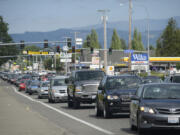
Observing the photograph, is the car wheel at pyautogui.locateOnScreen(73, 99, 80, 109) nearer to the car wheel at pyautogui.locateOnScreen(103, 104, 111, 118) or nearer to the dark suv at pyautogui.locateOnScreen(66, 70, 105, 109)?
the dark suv at pyautogui.locateOnScreen(66, 70, 105, 109)

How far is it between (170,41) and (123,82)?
110 m

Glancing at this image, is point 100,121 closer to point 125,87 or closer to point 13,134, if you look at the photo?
point 125,87

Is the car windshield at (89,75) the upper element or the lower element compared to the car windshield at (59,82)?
upper

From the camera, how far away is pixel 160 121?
14852 mm

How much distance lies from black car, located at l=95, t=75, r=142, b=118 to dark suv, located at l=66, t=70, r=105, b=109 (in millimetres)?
6257

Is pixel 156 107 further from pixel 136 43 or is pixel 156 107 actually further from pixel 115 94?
pixel 136 43

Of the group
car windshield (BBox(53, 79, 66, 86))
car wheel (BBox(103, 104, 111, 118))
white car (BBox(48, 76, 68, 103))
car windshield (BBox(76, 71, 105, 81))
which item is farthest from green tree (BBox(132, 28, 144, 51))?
car wheel (BBox(103, 104, 111, 118))

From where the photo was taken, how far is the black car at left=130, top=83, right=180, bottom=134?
1482cm

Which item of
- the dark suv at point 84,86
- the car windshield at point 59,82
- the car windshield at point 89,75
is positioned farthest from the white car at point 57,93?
the car windshield at point 89,75

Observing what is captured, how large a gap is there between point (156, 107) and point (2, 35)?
155211 millimetres

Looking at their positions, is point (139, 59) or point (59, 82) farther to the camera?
point (139, 59)

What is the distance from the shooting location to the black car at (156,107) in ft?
48.6

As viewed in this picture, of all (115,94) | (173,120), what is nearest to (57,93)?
(115,94)

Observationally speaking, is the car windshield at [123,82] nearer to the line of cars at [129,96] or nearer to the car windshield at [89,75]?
the line of cars at [129,96]
